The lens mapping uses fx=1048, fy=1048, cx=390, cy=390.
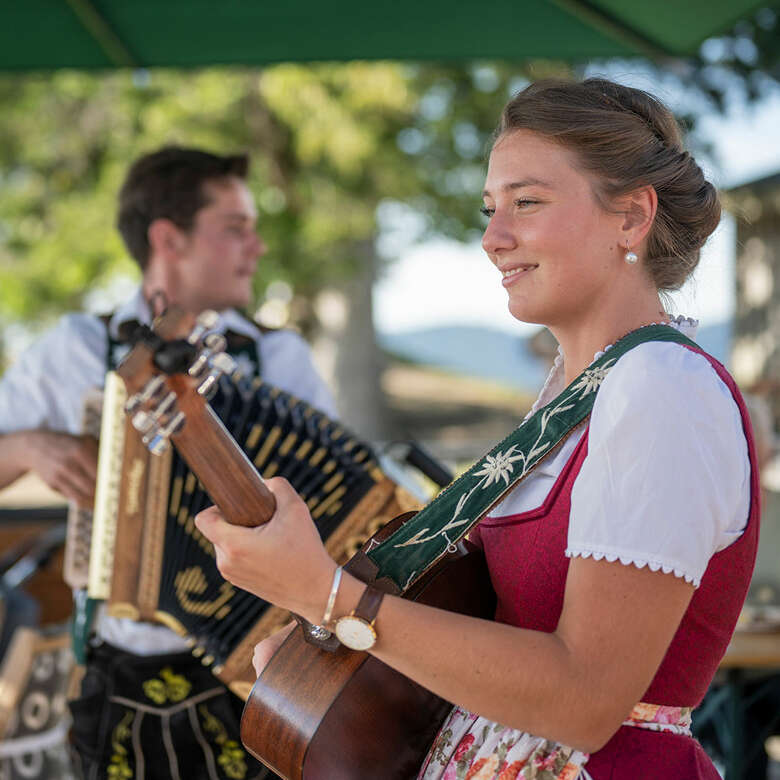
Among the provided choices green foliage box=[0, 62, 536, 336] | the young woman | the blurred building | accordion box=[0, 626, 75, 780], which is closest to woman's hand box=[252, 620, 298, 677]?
the young woman

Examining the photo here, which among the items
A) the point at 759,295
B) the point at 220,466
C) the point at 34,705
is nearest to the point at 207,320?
the point at 220,466

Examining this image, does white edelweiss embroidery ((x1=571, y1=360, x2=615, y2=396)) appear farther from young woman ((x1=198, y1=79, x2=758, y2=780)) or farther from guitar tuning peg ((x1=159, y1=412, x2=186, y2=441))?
guitar tuning peg ((x1=159, y1=412, x2=186, y2=441))

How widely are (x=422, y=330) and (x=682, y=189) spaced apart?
17.7m

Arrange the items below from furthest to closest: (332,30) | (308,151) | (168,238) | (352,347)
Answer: (352,347) → (308,151) → (332,30) → (168,238)

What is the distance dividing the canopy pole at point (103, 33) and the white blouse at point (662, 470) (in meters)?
2.39

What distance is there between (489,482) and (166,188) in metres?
1.64

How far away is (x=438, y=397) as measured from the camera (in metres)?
16.5

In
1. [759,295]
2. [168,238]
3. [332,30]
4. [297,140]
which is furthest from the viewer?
[759,295]

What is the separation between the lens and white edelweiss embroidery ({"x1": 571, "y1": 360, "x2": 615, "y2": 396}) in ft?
3.97

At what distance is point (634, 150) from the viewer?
1290mm

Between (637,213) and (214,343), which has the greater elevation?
(637,213)

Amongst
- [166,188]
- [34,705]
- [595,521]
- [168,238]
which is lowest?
[34,705]

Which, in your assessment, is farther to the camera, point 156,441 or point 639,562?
point 156,441

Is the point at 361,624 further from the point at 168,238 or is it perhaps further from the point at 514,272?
the point at 168,238
